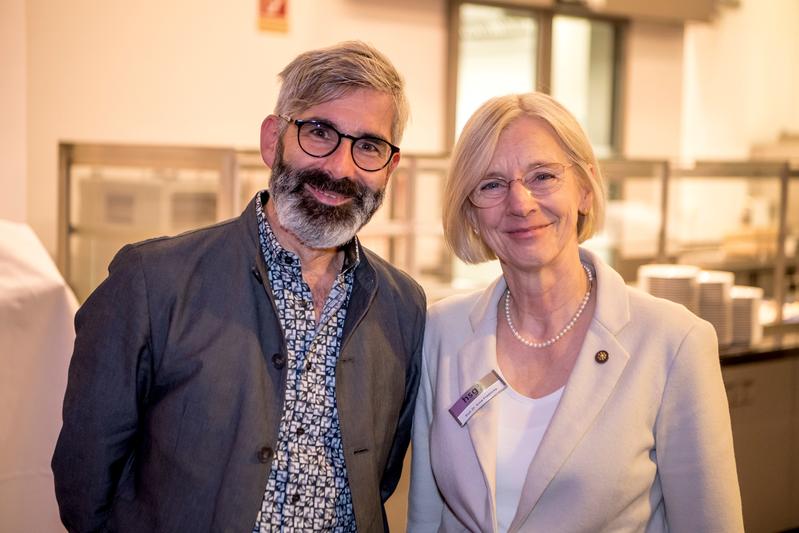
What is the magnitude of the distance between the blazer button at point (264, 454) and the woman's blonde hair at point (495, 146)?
68 centimetres

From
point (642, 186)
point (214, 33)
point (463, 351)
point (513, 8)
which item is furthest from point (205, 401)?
point (513, 8)

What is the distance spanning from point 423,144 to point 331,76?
4.21 metres

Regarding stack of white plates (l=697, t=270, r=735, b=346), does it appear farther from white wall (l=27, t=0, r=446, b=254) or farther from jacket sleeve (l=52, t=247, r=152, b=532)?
white wall (l=27, t=0, r=446, b=254)

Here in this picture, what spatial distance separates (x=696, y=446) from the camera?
1710mm

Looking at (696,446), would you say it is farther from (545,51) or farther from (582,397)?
(545,51)

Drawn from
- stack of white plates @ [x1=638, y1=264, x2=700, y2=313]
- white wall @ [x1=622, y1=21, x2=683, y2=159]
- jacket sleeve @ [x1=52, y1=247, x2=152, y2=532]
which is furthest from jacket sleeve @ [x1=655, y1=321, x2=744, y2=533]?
white wall @ [x1=622, y1=21, x2=683, y2=159]

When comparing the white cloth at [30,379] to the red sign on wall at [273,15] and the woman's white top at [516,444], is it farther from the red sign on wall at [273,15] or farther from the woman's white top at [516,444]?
the red sign on wall at [273,15]

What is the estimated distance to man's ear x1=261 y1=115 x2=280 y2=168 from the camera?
1.75 m

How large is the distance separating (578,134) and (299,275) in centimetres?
65

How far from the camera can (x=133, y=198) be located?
130 inches

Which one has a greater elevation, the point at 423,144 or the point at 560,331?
the point at 423,144

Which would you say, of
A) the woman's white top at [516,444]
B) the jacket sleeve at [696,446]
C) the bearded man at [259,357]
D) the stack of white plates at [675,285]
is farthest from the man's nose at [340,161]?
the stack of white plates at [675,285]

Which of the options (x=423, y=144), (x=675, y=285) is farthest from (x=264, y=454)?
(x=423, y=144)

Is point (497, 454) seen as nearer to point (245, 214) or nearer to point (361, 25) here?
point (245, 214)
